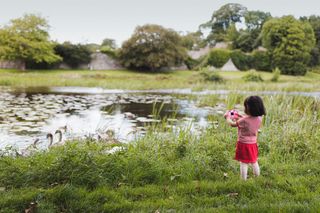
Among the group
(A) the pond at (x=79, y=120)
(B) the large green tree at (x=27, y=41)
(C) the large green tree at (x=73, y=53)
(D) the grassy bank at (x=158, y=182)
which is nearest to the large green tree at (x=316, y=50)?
(C) the large green tree at (x=73, y=53)

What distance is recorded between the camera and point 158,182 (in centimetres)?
414

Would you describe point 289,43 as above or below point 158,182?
above

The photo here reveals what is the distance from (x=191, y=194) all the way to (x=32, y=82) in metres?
23.9

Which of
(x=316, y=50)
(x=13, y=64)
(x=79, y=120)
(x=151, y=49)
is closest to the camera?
→ (x=79, y=120)

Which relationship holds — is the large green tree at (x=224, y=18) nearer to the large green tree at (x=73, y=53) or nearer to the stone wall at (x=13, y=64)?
the large green tree at (x=73, y=53)

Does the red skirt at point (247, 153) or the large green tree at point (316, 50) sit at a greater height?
the large green tree at point (316, 50)

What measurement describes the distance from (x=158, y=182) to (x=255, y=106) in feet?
5.18

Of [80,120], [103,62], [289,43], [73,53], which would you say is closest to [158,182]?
[80,120]

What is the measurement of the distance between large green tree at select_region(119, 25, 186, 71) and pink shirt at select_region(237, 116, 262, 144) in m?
37.2

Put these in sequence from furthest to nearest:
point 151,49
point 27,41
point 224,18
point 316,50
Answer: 1. point 224,18
2. point 316,50
3. point 151,49
4. point 27,41

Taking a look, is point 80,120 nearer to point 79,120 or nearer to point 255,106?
point 79,120

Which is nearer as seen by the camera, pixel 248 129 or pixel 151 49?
pixel 248 129

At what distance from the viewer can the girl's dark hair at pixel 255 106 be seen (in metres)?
4.07

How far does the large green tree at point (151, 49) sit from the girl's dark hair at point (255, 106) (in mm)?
37196
